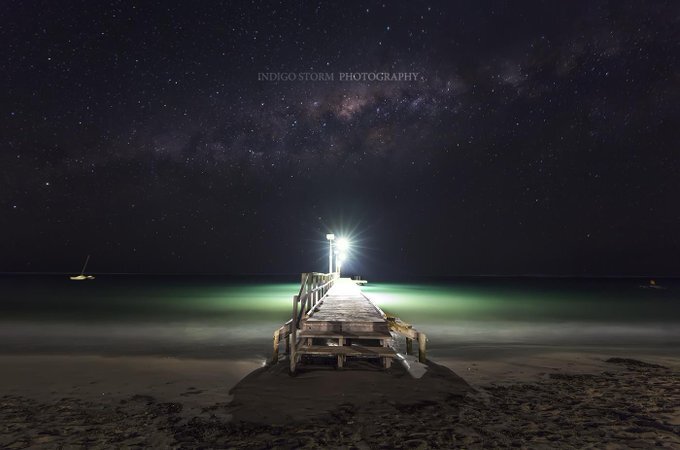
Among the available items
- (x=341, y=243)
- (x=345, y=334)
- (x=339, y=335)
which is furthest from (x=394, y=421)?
(x=341, y=243)

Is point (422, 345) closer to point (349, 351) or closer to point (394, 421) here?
point (349, 351)

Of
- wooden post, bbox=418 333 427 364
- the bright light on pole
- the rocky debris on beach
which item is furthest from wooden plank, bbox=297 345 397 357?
the bright light on pole

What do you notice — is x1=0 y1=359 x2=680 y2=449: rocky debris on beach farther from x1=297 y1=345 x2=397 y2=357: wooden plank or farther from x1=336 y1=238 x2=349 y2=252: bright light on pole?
x1=336 y1=238 x2=349 y2=252: bright light on pole

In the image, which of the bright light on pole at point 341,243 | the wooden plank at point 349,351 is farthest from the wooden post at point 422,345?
the bright light on pole at point 341,243

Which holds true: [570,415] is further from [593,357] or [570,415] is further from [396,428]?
[593,357]

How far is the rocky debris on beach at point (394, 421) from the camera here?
6625 mm

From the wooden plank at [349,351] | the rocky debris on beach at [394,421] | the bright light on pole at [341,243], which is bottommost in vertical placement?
the rocky debris on beach at [394,421]

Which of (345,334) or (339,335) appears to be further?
(345,334)

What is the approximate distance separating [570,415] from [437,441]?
2539 millimetres

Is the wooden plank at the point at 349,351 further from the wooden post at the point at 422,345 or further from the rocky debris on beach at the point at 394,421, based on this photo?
the wooden post at the point at 422,345

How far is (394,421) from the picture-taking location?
7.52m

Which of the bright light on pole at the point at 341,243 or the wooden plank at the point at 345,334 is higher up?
the bright light on pole at the point at 341,243

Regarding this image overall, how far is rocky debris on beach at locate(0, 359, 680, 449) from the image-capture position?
261 inches

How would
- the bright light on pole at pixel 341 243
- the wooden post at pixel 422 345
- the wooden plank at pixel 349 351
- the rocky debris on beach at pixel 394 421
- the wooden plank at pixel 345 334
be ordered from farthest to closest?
the bright light on pole at pixel 341 243
the wooden post at pixel 422 345
the wooden plank at pixel 345 334
the wooden plank at pixel 349 351
the rocky debris on beach at pixel 394 421
